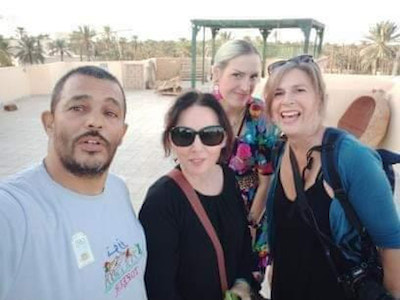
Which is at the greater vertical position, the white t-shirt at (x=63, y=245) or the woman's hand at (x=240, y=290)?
the white t-shirt at (x=63, y=245)

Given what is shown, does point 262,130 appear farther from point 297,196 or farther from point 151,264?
point 151,264

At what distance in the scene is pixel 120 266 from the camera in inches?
49.3

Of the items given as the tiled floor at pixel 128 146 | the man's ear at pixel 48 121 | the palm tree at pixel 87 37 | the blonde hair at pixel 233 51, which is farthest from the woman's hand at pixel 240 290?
the palm tree at pixel 87 37

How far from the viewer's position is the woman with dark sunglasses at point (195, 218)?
1.40 m

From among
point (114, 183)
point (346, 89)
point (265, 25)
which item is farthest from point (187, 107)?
point (265, 25)

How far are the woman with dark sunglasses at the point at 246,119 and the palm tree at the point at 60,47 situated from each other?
37.7 m

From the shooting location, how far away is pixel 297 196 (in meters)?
1.59

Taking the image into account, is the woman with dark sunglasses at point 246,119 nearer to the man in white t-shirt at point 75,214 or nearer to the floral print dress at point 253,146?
the floral print dress at point 253,146

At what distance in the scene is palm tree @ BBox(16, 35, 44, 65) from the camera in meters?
29.8

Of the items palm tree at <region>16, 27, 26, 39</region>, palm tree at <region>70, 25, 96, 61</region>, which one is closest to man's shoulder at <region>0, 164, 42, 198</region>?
palm tree at <region>70, 25, 96, 61</region>

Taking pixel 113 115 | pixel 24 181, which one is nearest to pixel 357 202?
pixel 113 115

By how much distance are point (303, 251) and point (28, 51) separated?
1296 inches

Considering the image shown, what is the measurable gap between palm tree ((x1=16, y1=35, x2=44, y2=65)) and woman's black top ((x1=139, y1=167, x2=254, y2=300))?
32.1m

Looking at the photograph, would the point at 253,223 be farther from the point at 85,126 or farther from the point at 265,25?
the point at 265,25
